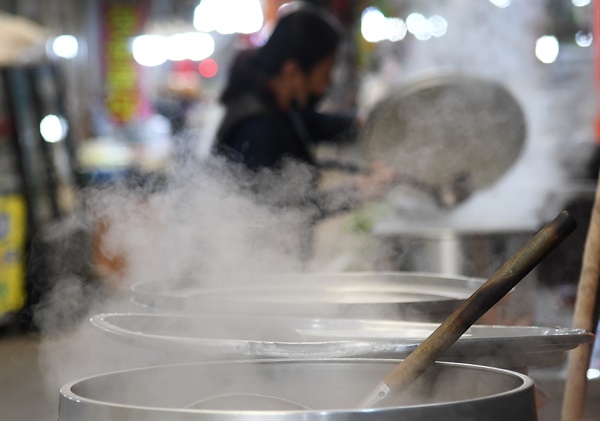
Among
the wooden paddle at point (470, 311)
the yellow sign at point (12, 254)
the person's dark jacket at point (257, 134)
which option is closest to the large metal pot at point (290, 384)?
the wooden paddle at point (470, 311)

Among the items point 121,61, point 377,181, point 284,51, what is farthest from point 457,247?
point 121,61

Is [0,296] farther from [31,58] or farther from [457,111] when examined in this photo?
[457,111]

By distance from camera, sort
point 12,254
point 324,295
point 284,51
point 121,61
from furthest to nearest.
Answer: point 121,61
point 12,254
point 284,51
point 324,295

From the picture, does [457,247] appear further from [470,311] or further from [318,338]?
[470,311]

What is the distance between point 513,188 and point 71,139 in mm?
6462

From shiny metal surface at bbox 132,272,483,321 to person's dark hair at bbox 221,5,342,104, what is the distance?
234cm

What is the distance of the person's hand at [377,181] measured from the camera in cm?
321

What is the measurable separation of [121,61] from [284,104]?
1296 cm

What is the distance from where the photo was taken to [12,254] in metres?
6.55

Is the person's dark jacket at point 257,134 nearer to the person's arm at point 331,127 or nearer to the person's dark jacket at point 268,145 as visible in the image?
the person's dark jacket at point 268,145

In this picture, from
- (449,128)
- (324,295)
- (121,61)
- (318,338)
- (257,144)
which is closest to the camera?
(318,338)

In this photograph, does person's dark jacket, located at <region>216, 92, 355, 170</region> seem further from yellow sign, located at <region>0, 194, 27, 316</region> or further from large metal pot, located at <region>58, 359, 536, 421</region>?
yellow sign, located at <region>0, 194, 27, 316</region>

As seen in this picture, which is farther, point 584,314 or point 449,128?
point 449,128

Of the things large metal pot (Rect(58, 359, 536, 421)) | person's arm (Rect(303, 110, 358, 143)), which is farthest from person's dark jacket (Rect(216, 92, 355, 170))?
large metal pot (Rect(58, 359, 536, 421))
